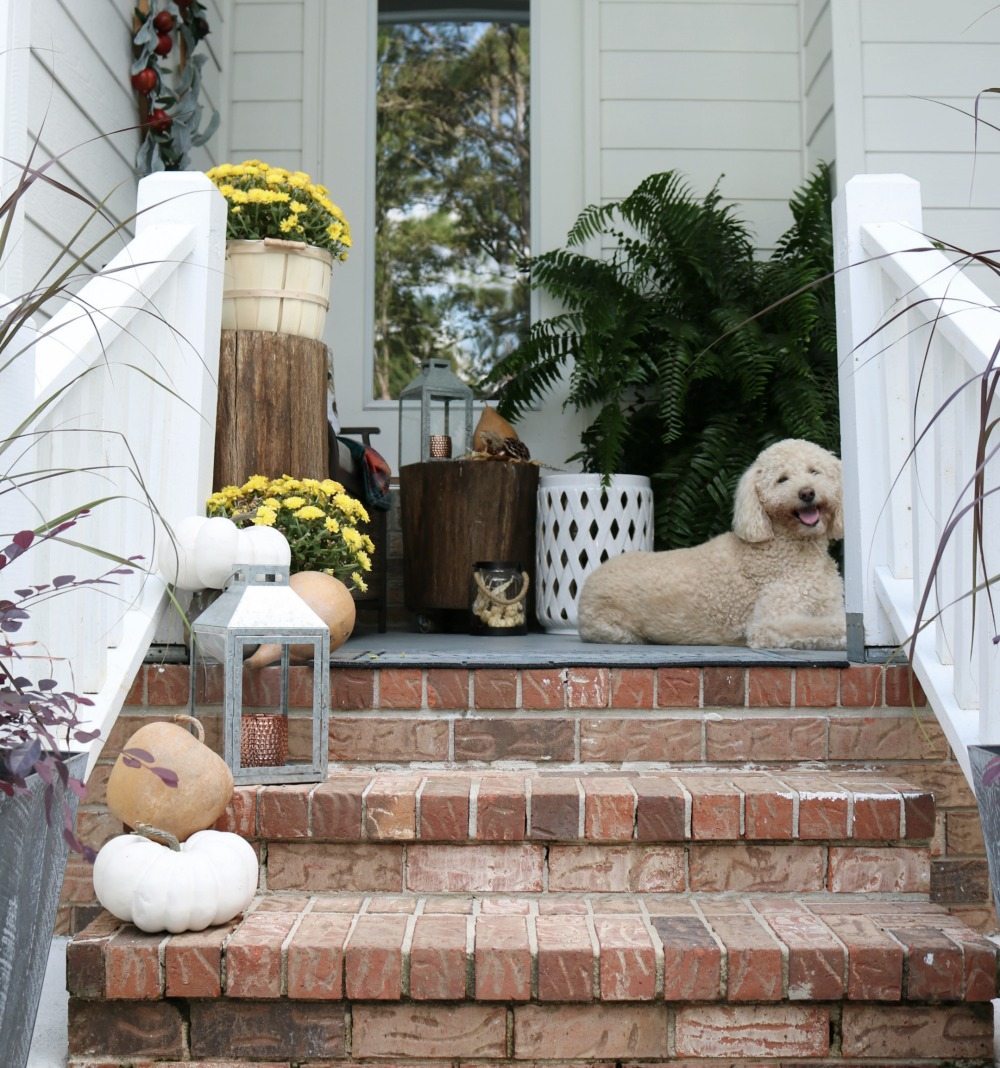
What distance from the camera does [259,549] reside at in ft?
7.36

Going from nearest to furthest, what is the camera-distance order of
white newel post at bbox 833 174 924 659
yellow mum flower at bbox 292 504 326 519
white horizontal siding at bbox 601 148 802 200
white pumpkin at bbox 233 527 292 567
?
white pumpkin at bbox 233 527 292 567, white newel post at bbox 833 174 924 659, yellow mum flower at bbox 292 504 326 519, white horizontal siding at bbox 601 148 802 200

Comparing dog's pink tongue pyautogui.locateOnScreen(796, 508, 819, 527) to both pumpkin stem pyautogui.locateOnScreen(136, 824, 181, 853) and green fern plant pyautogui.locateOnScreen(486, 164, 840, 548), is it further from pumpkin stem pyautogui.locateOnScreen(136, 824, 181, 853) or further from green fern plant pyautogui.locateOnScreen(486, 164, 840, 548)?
pumpkin stem pyautogui.locateOnScreen(136, 824, 181, 853)

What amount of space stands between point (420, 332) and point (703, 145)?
1.39m

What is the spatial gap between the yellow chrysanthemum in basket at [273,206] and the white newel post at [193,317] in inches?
14.0

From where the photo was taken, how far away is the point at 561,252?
4270 millimetres

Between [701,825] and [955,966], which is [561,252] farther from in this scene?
[955,966]

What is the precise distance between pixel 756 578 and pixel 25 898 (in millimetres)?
2208

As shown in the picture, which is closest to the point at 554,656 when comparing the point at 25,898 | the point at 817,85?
the point at 25,898

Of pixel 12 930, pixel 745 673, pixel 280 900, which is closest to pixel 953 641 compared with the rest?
pixel 745 673

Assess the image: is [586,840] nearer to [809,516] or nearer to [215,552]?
[215,552]

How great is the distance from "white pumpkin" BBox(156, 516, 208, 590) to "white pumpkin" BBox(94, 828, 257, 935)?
2.24ft

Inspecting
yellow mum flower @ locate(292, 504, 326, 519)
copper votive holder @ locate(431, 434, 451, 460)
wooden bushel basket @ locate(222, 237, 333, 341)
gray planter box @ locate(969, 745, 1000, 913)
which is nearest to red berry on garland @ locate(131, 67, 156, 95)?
wooden bushel basket @ locate(222, 237, 333, 341)

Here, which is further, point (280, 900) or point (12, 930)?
point (280, 900)

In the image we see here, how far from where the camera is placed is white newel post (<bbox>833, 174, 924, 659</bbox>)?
248 cm
